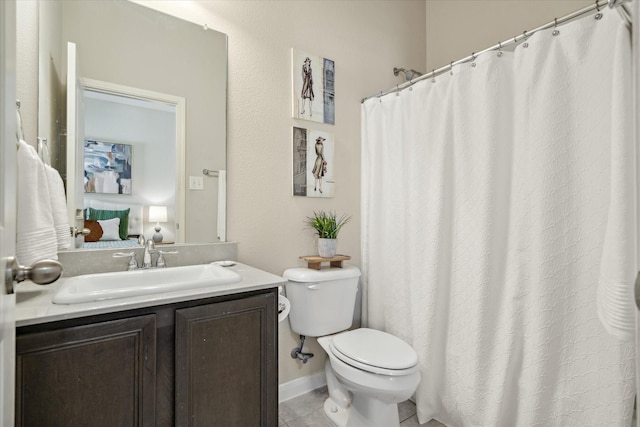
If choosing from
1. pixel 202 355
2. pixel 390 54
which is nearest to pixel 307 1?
pixel 390 54

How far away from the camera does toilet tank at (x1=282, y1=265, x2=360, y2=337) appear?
1674 millimetres

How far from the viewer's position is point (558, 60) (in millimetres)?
1223

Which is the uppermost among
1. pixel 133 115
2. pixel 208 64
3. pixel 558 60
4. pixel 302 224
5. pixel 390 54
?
pixel 390 54

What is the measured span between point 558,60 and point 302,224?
138 cm

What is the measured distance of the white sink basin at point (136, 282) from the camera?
93 cm

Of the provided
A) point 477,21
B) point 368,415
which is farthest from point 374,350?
point 477,21

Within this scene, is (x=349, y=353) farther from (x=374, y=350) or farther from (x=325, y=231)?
(x=325, y=231)

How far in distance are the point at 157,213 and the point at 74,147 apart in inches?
16.1

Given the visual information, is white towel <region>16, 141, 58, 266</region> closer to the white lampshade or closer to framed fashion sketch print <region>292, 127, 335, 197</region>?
the white lampshade

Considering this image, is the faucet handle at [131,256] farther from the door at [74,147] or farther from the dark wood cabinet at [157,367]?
the dark wood cabinet at [157,367]

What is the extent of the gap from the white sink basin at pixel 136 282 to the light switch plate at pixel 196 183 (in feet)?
1.28

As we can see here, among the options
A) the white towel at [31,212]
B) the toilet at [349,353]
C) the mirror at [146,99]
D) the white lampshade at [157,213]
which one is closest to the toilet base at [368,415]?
the toilet at [349,353]

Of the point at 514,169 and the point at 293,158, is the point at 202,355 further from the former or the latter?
the point at 514,169

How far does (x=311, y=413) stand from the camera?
1.69 m
